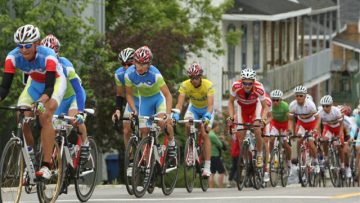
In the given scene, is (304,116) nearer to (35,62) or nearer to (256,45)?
(35,62)

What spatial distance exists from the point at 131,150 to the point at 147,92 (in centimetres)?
116

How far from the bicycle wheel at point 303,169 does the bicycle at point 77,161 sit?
9953mm

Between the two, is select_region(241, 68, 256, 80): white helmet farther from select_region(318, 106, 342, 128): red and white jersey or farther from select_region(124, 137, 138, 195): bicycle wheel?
select_region(318, 106, 342, 128): red and white jersey

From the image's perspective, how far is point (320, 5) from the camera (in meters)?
65.6

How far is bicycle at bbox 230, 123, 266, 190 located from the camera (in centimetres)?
2283

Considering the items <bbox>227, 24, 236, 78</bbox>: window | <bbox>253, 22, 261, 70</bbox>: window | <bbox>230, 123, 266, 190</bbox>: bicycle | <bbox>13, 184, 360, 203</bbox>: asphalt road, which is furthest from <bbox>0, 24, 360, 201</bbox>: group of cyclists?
<bbox>253, 22, 261, 70</bbox>: window

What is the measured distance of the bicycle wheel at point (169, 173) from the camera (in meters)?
19.8

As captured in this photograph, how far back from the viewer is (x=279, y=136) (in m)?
26.5

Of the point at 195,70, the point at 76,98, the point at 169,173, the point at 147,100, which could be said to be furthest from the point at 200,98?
the point at 76,98

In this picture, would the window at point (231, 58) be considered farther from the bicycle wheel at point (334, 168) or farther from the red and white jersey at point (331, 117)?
the red and white jersey at point (331, 117)

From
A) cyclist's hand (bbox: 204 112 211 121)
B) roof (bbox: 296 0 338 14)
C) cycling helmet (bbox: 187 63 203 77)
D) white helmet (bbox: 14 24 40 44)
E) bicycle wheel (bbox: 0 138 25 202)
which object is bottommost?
bicycle wheel (bbox: 0 138 25 202)

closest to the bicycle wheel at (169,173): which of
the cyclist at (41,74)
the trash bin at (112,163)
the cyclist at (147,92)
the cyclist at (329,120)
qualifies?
the cyclist at (147,92)

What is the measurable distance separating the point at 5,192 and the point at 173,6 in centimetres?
2927

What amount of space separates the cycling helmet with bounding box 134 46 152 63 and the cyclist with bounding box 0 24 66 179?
9.89 ft
